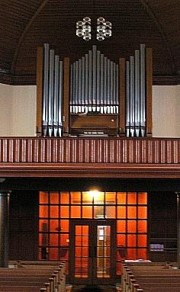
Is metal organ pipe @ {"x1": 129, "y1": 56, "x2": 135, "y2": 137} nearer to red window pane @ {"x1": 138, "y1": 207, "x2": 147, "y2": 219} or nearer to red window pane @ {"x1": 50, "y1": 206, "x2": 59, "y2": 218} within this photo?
red window pane @ {"x1": 138, "y1": 207, "x2": 147, "y2": 219}

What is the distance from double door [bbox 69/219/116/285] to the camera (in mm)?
18672

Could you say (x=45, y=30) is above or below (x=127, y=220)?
above

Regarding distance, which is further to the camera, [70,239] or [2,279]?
[70,239]

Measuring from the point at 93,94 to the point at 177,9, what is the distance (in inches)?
114

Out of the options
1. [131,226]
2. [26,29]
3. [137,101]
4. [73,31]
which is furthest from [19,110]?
[131,226]

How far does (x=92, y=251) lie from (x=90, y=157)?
453 centimetres

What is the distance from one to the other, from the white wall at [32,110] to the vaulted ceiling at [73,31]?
0.81ft

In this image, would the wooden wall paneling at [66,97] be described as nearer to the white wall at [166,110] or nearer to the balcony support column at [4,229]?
the balcony support column at [4,229]

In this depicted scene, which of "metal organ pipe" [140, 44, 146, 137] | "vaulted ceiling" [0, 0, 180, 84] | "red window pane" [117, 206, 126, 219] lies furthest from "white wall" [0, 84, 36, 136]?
"metal organ pipe" [140, 44, 146, 137]

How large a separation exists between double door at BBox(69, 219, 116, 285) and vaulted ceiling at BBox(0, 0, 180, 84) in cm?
424

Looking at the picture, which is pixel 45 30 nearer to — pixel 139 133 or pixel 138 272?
pixel 139 133

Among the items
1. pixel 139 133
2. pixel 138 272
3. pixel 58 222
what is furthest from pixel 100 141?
pixel 58 222

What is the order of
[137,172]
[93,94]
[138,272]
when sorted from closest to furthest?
[138,272] → [137,172] → [93,94]

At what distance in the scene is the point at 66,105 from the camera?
51.9ft
